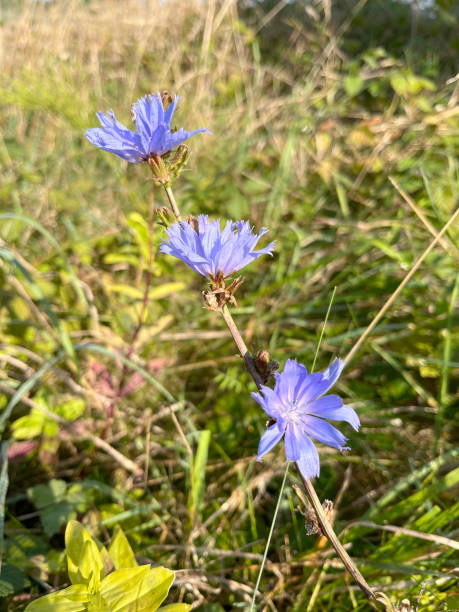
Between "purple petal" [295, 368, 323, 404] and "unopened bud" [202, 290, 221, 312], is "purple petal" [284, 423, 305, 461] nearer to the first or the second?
"purple petal" [295, 368, 323, 404]

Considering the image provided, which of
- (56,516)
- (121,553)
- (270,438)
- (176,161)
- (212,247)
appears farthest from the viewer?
(56,516)

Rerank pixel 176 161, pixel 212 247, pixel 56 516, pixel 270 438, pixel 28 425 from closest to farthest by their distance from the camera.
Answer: pixel 270 438 < pixel 212 247 < pixel 176 161 < pixel 56 516 < pixel 28 425

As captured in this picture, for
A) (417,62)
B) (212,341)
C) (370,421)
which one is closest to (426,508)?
(370,421)

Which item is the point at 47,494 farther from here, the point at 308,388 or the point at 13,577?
the point at 308,388

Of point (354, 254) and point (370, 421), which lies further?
point (354, 254)

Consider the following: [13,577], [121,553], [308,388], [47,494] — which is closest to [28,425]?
[47,494]

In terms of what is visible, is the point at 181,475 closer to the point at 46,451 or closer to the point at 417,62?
the point at 46,451
